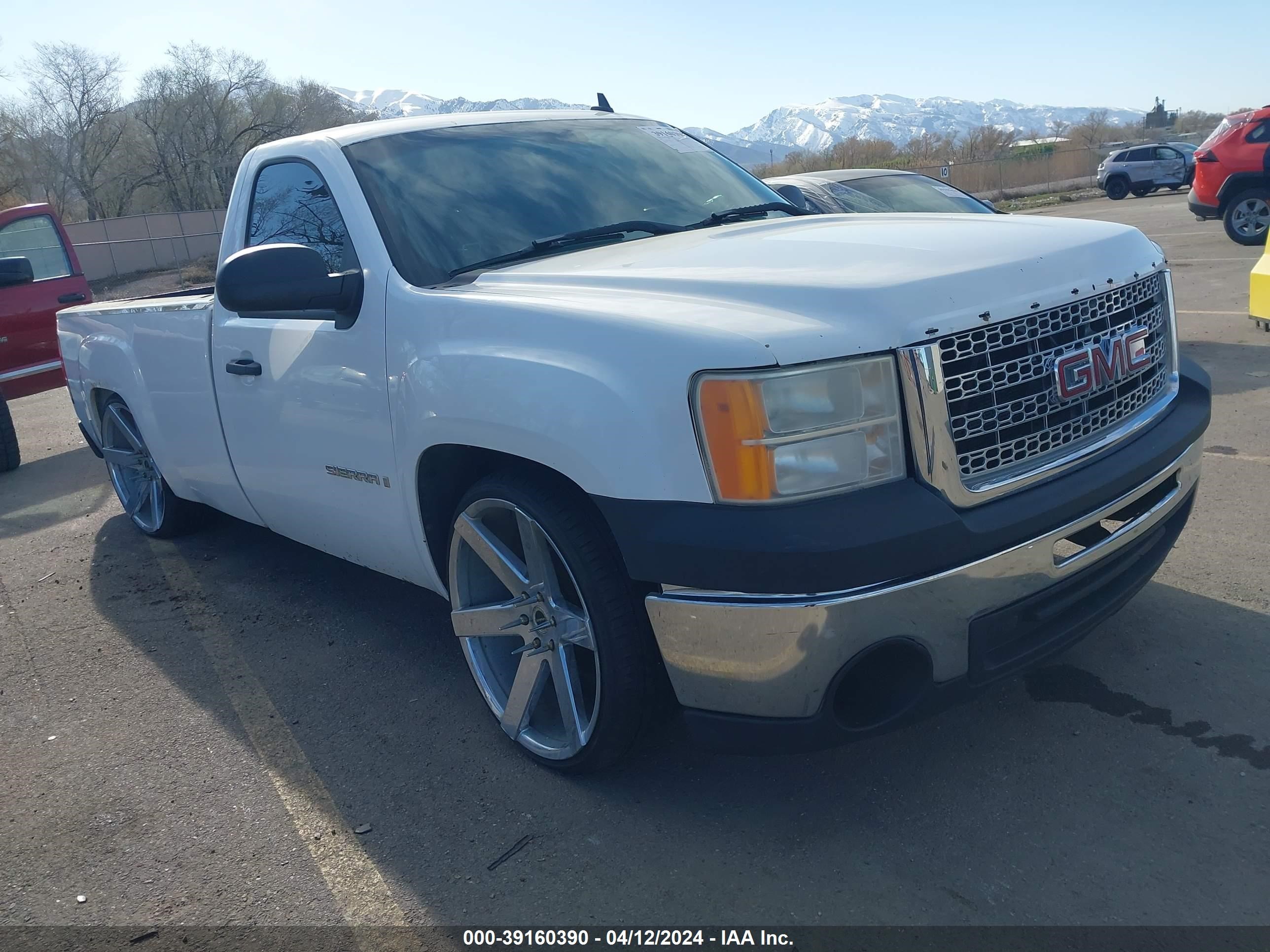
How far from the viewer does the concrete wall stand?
35.1 meters

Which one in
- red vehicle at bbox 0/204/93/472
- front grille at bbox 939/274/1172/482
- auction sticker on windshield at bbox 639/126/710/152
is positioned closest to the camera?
front grille at bbox 939/274/1172/482

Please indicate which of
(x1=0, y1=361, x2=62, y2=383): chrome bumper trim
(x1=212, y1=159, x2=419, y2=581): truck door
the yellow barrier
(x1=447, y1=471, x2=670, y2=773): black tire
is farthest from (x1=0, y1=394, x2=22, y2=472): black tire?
the yellow barrier

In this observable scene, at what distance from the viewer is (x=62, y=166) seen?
58938mm

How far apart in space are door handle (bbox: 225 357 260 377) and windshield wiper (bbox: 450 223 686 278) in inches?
40.7

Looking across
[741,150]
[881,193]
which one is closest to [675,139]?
[881,193]

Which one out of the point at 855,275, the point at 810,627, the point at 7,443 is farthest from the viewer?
the point at 7,443

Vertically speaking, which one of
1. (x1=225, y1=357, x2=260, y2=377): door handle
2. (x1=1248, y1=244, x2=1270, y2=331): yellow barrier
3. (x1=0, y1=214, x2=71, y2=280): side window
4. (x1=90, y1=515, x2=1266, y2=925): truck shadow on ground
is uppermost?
(x1=0, y1=214, x2=71, y2=280): side window

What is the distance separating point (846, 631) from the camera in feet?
7.47

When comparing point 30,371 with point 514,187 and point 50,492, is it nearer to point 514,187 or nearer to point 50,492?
point 50,492

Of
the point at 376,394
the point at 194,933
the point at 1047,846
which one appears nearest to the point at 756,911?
the point at 1047,846

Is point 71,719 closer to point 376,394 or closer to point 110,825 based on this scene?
point 110,825

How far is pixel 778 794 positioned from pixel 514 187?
2134 mm

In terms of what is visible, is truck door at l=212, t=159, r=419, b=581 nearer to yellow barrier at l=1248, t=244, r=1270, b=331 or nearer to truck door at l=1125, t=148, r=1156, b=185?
yellow barrier at l=1248, t=244, r=1270, b=331

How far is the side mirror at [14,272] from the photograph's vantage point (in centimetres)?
809
